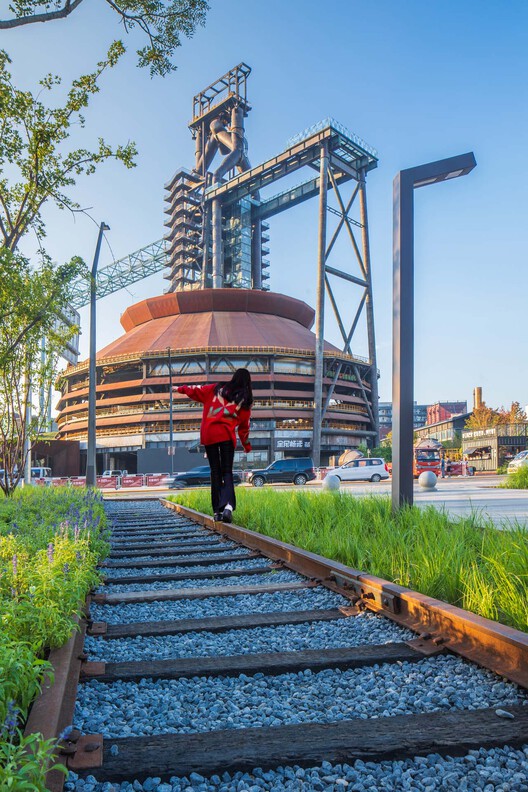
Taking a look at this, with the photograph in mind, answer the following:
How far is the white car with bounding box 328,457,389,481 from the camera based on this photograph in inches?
1474

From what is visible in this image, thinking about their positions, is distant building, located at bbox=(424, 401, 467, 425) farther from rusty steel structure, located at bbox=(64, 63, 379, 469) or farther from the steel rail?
the steel rail

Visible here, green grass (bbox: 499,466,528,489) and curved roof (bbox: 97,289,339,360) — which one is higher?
curved roof (bbox: 97,289,339,360)

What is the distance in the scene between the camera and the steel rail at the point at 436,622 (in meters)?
2.45

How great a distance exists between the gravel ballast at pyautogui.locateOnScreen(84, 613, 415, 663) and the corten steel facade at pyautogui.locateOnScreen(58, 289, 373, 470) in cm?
5882

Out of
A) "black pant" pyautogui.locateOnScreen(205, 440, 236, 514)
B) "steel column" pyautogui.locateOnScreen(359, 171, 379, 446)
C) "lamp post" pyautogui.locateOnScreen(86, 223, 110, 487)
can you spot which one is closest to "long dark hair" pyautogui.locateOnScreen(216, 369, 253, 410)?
"black pant" pyautogui.locateOnScreen(205, 440, 236, 514)

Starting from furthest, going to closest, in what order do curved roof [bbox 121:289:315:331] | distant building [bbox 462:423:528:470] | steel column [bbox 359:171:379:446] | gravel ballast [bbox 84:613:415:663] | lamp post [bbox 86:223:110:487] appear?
curved roof [bbox 121:289:315:331] < steel column [bbox 359:171:379:446] < distant building [bbox 462:423:528:470] < lamp post [bbox 86:223:110:487] < gravel ballast [bbox 84:613:415:663]

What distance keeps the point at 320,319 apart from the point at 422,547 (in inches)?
2536

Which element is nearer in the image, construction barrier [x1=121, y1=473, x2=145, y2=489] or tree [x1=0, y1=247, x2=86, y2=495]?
tree [x1=0, y1=247, x2=86, y2=495]

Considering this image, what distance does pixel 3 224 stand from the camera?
10750 millimetres

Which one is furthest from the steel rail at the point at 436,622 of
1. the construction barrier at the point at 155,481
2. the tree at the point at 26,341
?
the construction barrier at the point at 155,481

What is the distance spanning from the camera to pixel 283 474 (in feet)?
120

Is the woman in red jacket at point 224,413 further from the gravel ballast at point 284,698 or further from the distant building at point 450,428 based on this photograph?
the distant building at point 450,428

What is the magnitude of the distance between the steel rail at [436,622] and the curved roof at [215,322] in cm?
6472

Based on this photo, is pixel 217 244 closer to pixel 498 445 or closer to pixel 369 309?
pixel 369 309
